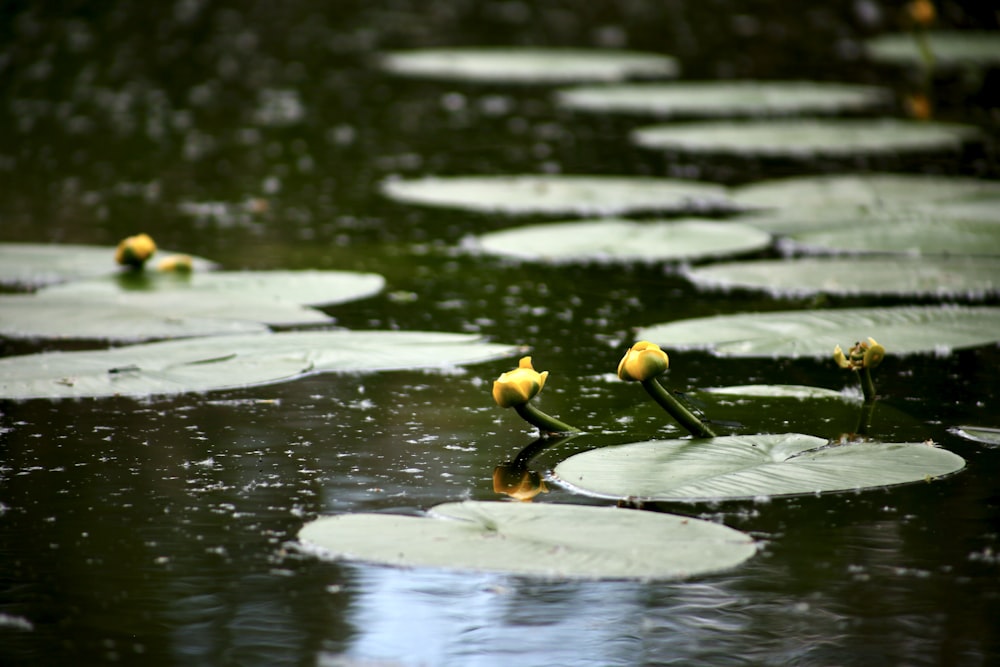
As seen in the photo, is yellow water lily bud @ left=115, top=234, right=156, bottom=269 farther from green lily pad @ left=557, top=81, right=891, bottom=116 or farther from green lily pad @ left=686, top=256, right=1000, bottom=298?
green lily pad @ left=557, top=81, right=891, bottom=116

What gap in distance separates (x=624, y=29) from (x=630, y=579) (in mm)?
6887

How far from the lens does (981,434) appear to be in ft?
5.59

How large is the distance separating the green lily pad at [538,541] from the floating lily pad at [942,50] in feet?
16.8

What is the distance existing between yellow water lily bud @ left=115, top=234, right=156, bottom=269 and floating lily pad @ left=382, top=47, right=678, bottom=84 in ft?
10.4

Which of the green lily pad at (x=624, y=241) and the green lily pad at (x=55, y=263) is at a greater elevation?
the green lily pad at (x=624, y=241)

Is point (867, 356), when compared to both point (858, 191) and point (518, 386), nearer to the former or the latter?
point (518, 386)

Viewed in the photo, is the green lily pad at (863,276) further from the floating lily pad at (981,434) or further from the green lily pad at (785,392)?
the floating lily pad at (981,434)

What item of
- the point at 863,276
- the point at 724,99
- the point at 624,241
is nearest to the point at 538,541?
the point at 863,276

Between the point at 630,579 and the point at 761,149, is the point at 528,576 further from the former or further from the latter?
the point at 761,149

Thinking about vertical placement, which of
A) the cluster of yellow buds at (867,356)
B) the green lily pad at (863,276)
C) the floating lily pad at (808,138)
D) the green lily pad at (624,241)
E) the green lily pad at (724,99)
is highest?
the green lily pad at (724,99)

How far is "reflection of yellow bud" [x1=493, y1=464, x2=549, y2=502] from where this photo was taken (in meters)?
1.49

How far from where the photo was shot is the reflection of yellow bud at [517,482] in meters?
1.49

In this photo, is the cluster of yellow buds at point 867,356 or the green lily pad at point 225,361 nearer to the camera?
the cluster of yellow buds at point 867,356

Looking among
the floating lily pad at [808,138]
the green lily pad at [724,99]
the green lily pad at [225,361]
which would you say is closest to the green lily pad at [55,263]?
the green lily pad at [225,361]
